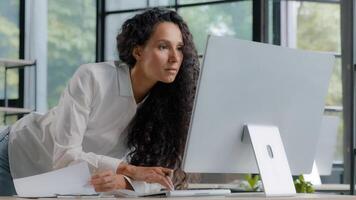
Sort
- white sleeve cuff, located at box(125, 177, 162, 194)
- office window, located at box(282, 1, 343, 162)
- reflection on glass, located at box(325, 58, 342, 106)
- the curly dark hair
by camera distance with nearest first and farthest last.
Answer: white sleeve cuff, located at box(125, 177, 162, 194), the curly dark hair, reflection on glass, located at box(325, 58, 342, 106), office window, located at box(282, 1, 343, 162)

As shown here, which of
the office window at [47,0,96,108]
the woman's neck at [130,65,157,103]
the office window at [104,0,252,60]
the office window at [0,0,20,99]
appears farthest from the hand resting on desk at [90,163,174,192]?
the office window at [47,0,96,108]

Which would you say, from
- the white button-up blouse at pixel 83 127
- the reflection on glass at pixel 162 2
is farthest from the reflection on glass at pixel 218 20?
the white button-up blouse at pixel 83 127

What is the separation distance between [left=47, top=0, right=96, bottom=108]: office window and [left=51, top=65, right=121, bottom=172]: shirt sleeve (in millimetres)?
5938

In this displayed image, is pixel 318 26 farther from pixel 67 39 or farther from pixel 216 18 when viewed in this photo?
pixel 67 39

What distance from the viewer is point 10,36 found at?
8.05 m

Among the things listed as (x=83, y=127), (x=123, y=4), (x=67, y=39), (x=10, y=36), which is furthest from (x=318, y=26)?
(x=83, y=127)

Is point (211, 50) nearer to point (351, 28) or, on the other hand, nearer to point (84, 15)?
point (351, 28)

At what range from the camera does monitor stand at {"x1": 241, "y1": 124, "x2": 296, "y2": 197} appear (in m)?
2.20

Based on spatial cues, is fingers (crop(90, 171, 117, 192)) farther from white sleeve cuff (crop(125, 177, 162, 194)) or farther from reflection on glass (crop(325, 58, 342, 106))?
reflection on glass (crop(325, 58, 342, 106))

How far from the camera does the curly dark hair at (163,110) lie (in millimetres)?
2518

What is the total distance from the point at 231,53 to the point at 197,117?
0.19m

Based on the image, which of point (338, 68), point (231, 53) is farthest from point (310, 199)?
point (338, 68)

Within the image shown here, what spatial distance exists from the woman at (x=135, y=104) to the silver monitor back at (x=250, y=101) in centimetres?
27

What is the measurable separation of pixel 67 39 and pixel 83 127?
6160 mm
